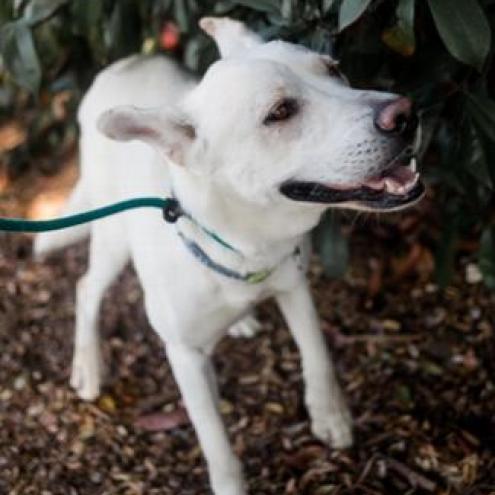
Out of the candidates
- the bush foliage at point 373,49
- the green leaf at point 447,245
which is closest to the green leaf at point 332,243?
the bush foliage at point 373,49

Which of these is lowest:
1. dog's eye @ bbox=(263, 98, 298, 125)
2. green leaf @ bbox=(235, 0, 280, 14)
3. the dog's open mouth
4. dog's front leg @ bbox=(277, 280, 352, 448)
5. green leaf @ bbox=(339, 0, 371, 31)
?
dog's front leg @ bbox=(277, 280, 352, 448)

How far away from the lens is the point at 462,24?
1897mm

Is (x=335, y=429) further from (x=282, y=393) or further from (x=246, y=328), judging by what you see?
(x=246, y=328)

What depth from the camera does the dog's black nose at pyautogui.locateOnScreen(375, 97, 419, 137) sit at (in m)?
1.87

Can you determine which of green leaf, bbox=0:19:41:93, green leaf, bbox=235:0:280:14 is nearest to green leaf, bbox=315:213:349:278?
green leaf, bbox=235:0:280:14

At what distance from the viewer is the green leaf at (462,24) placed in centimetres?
189

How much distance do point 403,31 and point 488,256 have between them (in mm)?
926

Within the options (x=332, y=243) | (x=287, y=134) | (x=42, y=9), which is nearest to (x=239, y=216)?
(x=287, y=134)

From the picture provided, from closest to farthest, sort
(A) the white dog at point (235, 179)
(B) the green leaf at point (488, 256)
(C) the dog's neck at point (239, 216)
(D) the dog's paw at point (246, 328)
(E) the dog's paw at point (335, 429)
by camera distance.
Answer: (A) the white dog at point (235, 179) → (C) the dog's neck at point (239, 216) → (E) the dog's paw at point (335, 429) → (B) the green leaf at point (488, 256) → (D) the dog's paw at point (246, 328)

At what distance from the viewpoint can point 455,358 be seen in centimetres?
282

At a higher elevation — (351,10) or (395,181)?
(351,10)

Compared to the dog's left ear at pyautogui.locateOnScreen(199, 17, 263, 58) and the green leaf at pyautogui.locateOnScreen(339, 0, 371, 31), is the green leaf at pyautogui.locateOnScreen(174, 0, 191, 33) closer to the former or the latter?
the dog's left ear at pyautogui.locateOnScreen(199, 17, 263, 58)

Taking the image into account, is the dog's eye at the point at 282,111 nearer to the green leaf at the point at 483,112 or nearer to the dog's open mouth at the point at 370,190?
the dog's open mouth at the point at 370,190

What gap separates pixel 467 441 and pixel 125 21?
142 centimetres
